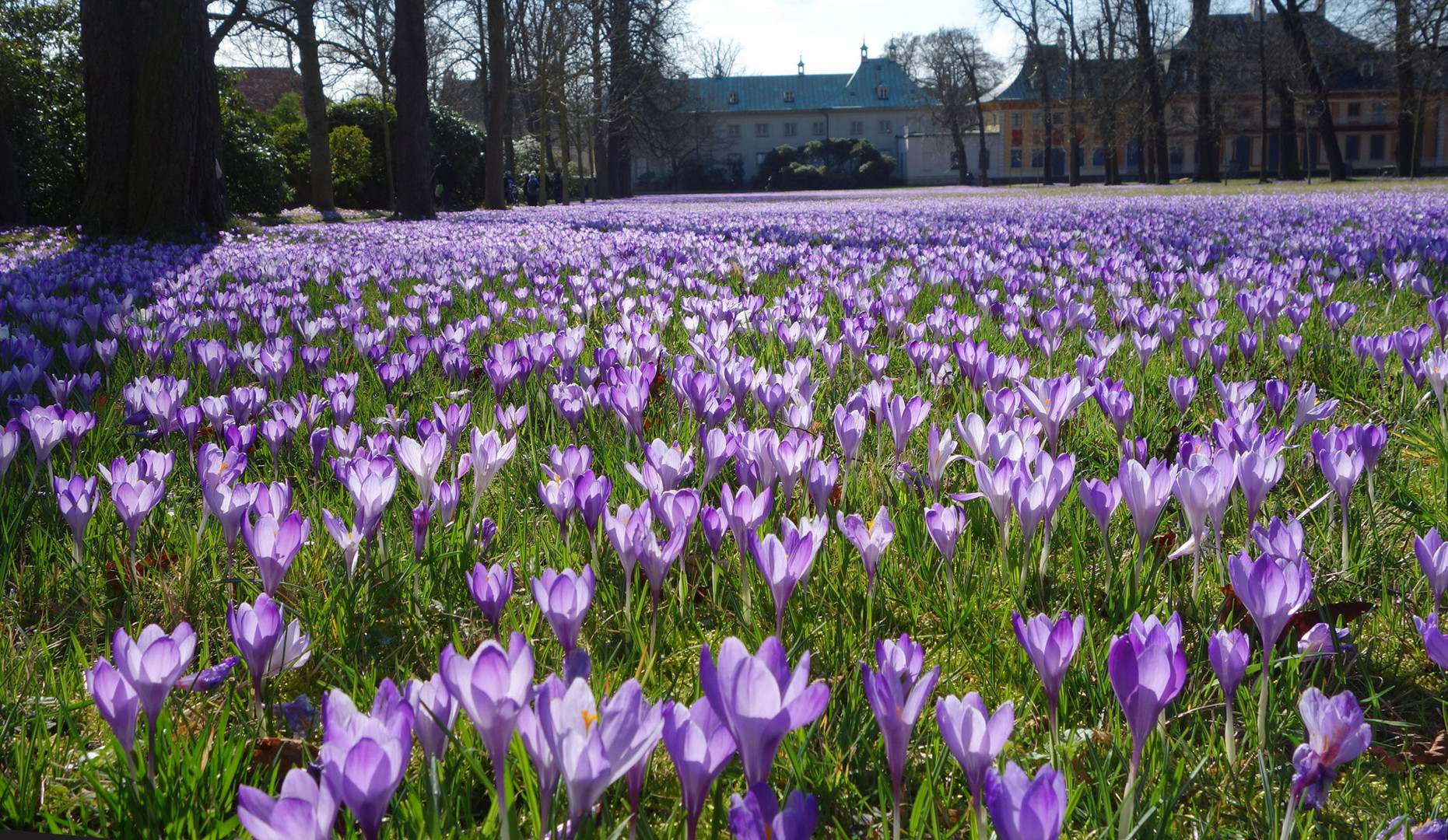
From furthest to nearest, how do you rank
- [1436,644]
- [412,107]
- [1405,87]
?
[1405,87], [412,107], [1436,644]

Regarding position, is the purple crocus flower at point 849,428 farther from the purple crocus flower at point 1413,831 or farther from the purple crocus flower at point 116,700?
the purple crocus flower at point 116,700

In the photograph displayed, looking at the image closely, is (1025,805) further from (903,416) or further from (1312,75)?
(1312,75)

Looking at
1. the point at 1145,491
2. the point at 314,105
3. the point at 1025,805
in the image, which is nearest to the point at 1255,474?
the point at 1145,491

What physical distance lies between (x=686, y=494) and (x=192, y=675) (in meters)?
0.86

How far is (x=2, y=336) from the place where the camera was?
12.0ft

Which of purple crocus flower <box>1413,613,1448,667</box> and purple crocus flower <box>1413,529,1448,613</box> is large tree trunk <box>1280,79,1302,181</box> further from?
purple crocus flower <box>1413,613,1448,667</box>

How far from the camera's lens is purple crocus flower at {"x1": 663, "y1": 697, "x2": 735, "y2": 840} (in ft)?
2.78

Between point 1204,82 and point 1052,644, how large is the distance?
153 feet

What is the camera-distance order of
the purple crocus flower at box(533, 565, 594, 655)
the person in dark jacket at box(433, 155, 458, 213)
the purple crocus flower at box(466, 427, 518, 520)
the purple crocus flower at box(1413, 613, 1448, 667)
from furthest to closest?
the person in dark jacket at box(433, 155, 458, 213) → the purple crocus flower at box(466, 427, 518, 520) → the purple crocus flower at box(533, 565, 594, 655) → the purple crocus flower at box(1413, 613, 1448, 667)

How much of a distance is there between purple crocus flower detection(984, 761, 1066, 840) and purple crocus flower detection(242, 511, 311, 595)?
108 cm

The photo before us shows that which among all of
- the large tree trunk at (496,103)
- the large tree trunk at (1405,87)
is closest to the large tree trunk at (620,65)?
the large tree trunk at (496,103)

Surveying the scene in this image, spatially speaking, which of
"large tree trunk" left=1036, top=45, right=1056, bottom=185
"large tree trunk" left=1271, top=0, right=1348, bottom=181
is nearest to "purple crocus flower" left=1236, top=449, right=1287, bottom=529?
"large tree trunk" left=1271, top=0, right=1348, bottom=181

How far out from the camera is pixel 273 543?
1432mm

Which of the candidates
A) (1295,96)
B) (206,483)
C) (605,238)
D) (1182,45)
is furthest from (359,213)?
(1182,45)
